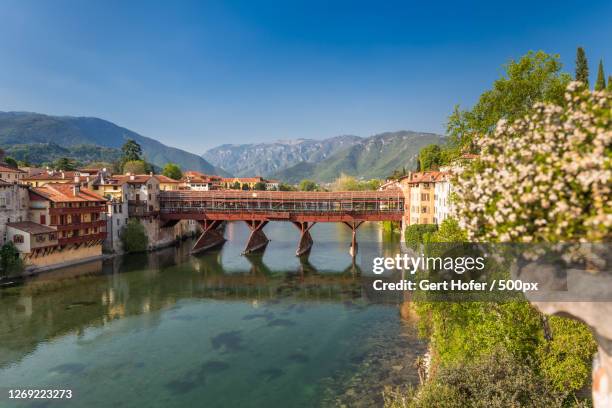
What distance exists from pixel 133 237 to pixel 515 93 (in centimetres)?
5980

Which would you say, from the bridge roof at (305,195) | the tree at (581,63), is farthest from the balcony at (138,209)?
the tree at (581,63)

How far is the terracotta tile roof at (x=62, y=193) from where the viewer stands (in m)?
50.7

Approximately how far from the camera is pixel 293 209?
217 feet

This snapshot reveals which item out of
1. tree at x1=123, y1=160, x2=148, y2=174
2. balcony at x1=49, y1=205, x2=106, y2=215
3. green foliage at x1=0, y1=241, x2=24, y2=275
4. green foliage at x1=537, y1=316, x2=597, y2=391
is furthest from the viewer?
tree at x1=123, y1=160, x2=148, y2=174

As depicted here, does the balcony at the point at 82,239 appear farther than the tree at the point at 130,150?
No

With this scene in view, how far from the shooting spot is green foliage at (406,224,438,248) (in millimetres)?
55741

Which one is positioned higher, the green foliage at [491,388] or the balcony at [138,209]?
the balcony at [138,209]

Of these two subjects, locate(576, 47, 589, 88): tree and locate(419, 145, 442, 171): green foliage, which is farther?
locate(419, 145, 442, 171): green foliage

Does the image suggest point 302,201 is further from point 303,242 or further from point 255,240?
point 255,240

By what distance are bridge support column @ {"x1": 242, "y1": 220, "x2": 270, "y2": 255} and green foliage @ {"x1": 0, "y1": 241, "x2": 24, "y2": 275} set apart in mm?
30655

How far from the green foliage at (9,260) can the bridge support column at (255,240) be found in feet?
101

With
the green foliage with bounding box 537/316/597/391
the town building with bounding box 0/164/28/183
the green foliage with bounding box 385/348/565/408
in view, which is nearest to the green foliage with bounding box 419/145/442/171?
the green foliage with bounding box 537/316/597/391

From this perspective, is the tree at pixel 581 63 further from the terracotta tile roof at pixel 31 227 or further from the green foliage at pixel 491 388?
the terracotta tile roof at pixel 31 227

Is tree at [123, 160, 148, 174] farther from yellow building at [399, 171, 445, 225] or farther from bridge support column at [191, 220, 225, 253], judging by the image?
yellow building at [399, 171, 445, 225]
